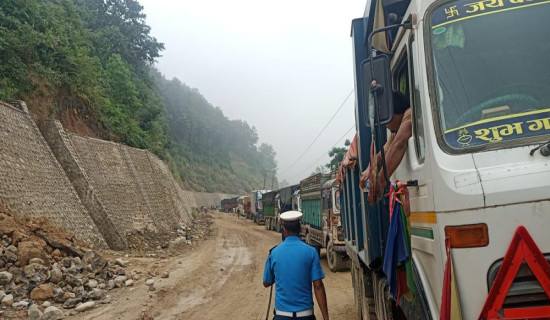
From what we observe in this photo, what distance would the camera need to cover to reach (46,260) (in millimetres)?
8680

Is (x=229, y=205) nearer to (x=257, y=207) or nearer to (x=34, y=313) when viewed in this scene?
(x=257, y=207)

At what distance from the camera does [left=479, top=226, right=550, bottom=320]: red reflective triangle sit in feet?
5.63

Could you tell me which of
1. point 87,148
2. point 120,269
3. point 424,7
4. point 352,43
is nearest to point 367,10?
point 352,43

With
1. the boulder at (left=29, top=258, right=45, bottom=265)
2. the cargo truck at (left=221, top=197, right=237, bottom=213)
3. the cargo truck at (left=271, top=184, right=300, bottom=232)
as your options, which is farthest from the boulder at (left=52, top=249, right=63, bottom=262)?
the cargo truck at (left=221, top=197, right=237, bottom=213)

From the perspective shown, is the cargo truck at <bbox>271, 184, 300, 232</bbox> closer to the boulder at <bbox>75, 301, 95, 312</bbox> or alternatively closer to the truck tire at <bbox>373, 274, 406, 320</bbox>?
the boulder at <bbox>75, 301, 95, 312</bbox>

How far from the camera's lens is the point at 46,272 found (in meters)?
8.30

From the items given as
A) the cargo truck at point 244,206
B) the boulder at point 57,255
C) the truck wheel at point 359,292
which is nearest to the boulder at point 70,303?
the boulder at point 57,255

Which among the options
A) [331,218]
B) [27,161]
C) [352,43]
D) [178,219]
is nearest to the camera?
[352,43]

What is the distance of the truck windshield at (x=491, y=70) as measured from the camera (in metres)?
2.04

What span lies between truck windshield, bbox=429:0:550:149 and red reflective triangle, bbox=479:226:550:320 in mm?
535

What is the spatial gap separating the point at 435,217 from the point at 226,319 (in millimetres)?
6016

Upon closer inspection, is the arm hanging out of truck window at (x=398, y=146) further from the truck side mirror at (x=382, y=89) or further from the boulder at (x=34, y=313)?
the boulder at (x=34, y=313)

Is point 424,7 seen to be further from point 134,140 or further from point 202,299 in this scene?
point 134,140

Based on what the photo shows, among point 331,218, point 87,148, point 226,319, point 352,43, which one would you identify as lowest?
point 226,319
